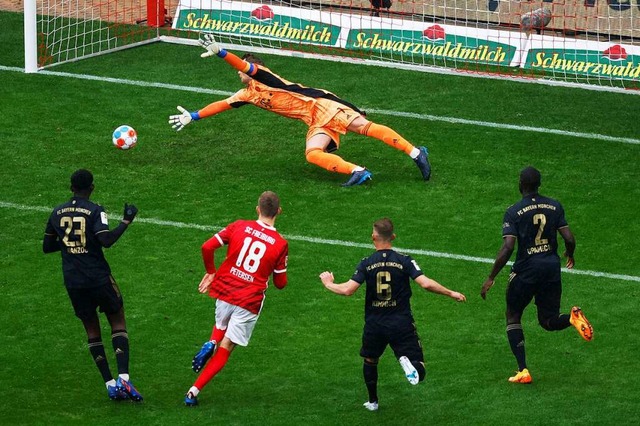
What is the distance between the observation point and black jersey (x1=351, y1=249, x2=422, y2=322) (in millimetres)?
12203

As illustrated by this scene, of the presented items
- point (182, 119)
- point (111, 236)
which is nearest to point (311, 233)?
point (182, 119)

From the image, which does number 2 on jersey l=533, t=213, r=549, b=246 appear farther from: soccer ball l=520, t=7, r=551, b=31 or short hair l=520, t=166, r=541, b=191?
soccer ball l=520, t=7, r=551, b=31

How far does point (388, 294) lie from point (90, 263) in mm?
2699

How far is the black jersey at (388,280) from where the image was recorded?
12.2 metres

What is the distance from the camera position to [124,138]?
18.9 metres

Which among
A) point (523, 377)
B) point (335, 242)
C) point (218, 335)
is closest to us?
point (218, 335)

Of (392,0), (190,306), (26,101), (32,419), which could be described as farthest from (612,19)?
(32,419)

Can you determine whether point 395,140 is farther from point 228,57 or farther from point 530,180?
point 530,180

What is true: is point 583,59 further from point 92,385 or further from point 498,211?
point 92,385

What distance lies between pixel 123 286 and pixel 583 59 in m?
10.7

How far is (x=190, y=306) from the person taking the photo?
15.2 meters

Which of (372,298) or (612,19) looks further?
(612,19)

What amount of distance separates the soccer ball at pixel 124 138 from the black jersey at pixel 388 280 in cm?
739

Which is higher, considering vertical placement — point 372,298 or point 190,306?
point 372,298
